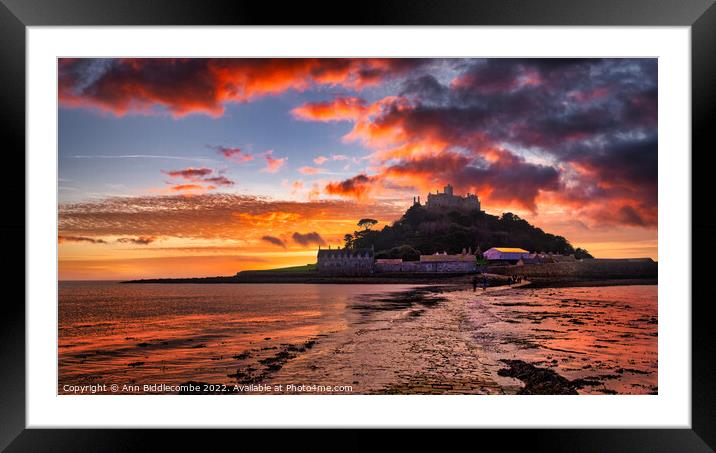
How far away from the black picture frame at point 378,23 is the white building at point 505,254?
4519 mm

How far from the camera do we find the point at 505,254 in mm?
9172

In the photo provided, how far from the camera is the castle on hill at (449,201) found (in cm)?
827

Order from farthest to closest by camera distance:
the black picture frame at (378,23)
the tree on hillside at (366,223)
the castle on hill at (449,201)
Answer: the tree on hillside at (366,223)
the castle on hill at (449,201)
the black picture frame at (378,23)

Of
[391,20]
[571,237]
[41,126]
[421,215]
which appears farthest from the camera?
[421,215]

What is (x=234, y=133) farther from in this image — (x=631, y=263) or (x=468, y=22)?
(x=631, y=263)

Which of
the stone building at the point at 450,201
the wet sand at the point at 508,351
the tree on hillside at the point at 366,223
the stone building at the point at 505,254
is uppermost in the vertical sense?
the stone building at the point at 450,201

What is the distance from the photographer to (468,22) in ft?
12.8

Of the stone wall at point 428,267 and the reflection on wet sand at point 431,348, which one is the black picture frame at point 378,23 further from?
the stone wall at point 428,267

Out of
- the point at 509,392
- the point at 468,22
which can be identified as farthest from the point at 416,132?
the point at 509,392

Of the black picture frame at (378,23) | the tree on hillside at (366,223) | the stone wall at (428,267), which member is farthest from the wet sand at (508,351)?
the tree on hillside at (366,223)

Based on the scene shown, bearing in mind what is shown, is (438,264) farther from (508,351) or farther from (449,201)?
(508,351)

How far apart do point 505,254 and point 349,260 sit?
412 cm

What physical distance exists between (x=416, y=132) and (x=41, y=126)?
532cm

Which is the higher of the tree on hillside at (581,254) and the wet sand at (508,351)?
the tree on hillside at (581,254)
